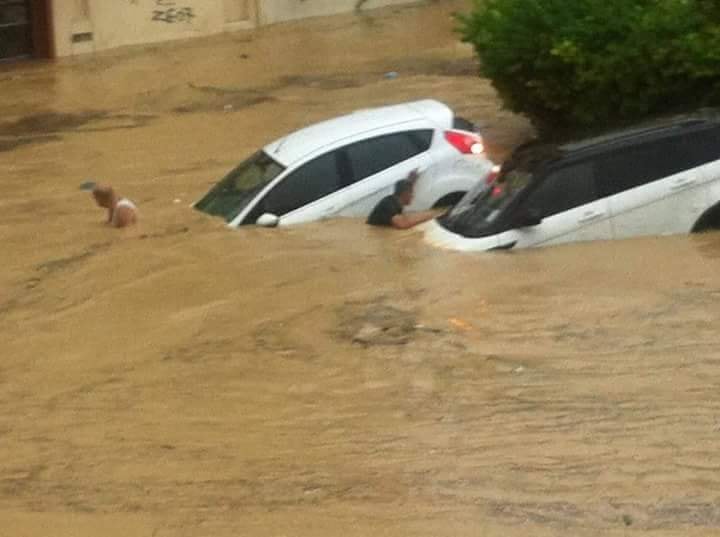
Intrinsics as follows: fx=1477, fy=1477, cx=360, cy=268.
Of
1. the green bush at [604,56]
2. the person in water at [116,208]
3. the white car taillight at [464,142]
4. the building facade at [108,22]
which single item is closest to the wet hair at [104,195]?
the person in water at [116,208]

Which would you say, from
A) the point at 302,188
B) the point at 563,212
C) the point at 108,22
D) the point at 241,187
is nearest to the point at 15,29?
the point at 108,22

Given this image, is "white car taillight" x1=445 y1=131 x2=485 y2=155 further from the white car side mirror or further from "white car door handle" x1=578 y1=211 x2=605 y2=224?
"white car door handle" x1=578 y1=211 x2=605 y2=224

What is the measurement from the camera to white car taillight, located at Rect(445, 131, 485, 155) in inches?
523

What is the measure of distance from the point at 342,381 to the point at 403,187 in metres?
4.08

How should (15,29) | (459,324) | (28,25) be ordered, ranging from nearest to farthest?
(459,324)
(15,29)
(28,25)

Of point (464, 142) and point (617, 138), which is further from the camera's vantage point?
point (464, 142)

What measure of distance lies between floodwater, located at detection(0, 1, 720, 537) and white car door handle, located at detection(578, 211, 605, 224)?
9.4 inches

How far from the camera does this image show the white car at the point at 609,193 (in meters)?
11.4

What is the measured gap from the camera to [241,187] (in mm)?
13281

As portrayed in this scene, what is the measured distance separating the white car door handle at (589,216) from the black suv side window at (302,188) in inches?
96.6

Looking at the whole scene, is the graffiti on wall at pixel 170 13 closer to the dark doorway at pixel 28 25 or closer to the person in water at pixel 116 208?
the dark doorway at pixel 28 25

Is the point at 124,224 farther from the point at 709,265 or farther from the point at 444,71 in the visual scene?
the point at 444,71

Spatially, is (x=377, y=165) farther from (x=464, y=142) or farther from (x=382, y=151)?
(x=464, y=142)

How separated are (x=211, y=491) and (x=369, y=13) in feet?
87.1
